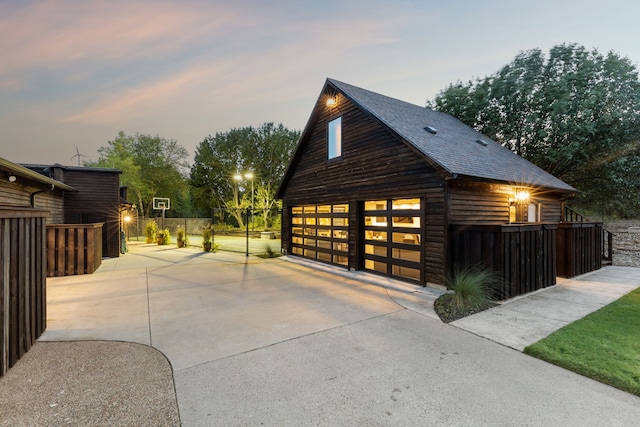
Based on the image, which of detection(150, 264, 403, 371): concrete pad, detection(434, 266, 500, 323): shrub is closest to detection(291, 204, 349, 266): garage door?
detection(150, 264, 403, 371): concrete pad

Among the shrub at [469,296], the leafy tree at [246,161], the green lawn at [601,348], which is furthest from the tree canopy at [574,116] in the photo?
the leafy tree at [246,161]

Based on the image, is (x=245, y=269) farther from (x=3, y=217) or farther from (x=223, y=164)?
(x=223, y=164)

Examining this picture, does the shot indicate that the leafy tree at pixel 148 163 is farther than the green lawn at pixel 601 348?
Yes

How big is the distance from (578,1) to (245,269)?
14.2 meters

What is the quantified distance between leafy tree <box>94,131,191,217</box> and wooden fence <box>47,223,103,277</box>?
102 feet

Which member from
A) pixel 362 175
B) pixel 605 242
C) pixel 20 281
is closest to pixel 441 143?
pixel 362 175

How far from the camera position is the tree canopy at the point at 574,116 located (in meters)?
13.2

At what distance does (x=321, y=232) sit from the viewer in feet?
34.7

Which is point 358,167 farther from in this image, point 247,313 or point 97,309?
point 97,309

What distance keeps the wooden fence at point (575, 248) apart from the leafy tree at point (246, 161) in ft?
84.9

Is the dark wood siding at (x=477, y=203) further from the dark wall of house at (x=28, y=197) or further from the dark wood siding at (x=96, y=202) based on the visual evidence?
the dark wood siding at (x=96, y=202)

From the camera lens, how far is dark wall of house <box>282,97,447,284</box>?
6.59 m

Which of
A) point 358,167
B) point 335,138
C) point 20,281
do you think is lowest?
point 20,281

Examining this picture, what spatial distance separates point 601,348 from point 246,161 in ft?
104
